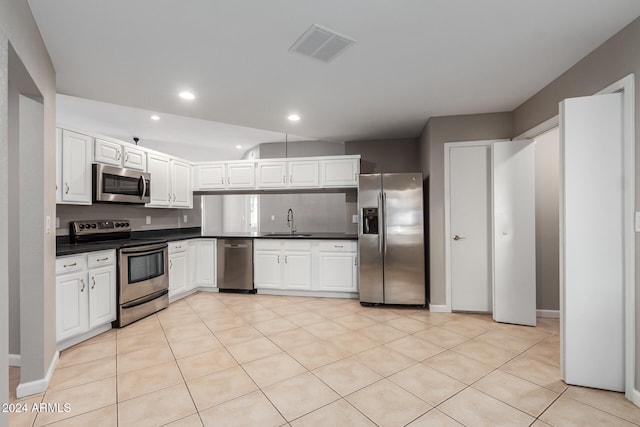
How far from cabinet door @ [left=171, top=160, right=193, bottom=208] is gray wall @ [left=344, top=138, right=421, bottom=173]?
2812mm

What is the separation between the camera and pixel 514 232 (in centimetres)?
327

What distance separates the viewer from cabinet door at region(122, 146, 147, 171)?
3.62 metres

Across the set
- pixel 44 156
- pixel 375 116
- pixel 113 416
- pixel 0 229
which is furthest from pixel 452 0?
pixel 113 416

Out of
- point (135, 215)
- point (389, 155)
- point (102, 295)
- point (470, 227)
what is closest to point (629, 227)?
point (470, 227)

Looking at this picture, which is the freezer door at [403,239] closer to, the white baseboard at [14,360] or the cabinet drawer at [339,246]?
the cabinet drawer at [339,246]

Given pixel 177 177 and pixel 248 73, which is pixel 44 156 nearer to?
pixel 248 73

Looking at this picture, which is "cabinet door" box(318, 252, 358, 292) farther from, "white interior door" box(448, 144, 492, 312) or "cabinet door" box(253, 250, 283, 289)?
"white interior door" box(448, 144, 492, 312)

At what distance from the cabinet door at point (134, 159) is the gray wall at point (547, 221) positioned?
16.1 feet

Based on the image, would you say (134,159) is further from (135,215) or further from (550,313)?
(550,313)

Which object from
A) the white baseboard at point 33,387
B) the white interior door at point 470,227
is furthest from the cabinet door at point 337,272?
the white baseboard at point 33,387

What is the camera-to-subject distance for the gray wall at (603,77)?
186 centimetres

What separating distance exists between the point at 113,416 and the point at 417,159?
4.60 metres

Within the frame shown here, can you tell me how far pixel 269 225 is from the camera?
5254 millimetres

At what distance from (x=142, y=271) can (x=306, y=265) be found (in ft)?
6.82
